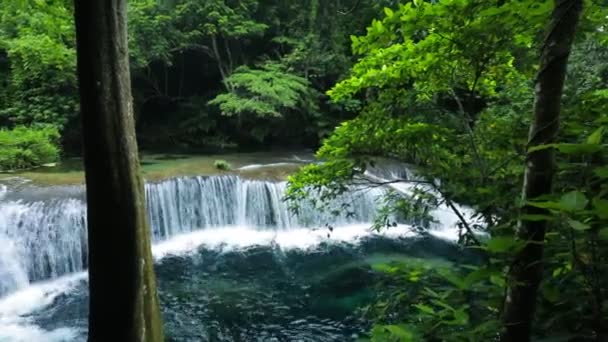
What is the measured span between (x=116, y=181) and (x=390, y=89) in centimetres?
170

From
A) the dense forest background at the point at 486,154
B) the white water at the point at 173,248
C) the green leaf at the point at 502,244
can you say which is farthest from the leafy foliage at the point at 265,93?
the green leaf at the point at 502,244

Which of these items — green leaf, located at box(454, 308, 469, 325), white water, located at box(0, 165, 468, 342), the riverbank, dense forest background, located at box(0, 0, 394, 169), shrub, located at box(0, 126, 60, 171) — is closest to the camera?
green leaf, located at box(454, 308, 469, 325)

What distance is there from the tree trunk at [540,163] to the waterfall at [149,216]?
15.5 feet

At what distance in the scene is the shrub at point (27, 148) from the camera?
10.6 meters

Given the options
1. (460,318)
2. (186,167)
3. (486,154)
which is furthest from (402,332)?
(186,167)

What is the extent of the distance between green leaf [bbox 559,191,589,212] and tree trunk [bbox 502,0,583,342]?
293mm

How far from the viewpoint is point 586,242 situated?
1136mm

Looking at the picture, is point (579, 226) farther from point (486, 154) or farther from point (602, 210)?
point (486, 154)

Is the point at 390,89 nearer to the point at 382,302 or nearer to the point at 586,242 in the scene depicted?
the point at 382,302

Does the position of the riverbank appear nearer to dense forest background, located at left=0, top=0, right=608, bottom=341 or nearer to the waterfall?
the waterfall

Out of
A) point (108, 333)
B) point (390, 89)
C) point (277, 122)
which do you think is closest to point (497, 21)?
point (390, 89)

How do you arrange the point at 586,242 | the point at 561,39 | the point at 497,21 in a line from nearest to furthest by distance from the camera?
the point at 586,242
the point at 561,39
the point at 497,21

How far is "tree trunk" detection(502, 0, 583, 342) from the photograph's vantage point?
49.1 inches

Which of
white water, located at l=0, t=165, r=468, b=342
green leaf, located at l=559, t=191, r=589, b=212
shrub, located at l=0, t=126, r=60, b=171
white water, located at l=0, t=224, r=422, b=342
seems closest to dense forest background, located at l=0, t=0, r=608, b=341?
green leaf, located at l=559, t=191, r=589, b=212
